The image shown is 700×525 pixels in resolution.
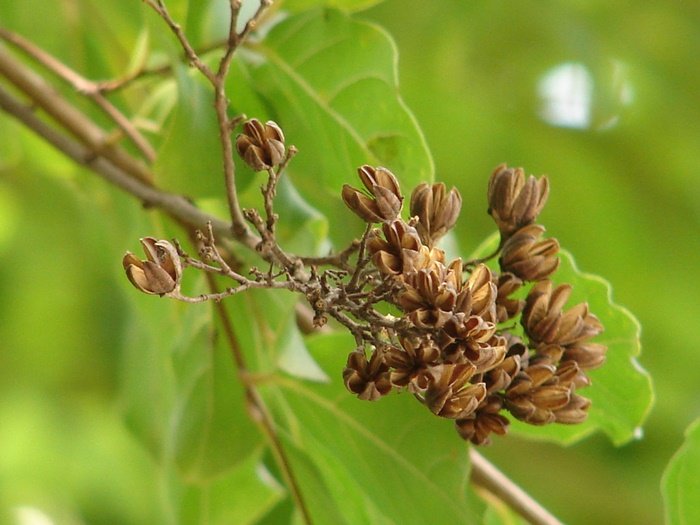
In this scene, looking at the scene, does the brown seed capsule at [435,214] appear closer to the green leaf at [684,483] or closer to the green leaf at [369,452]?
the green leaf at [369,452]

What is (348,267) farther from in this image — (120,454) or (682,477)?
(120,454)

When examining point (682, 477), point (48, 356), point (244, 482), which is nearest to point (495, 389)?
point (682, 477)

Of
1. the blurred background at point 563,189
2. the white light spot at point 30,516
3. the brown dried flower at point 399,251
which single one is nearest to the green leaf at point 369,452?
the brown dried flower at point 399,251

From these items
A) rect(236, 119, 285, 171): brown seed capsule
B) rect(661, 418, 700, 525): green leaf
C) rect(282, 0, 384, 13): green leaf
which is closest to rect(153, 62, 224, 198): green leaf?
rect(282, 0, 384, 13): green leaf

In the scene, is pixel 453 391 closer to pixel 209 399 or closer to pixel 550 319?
pixel 550 319

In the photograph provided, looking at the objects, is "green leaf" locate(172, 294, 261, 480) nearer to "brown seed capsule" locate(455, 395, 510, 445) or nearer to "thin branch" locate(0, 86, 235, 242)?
"thin branch" locate(0, 86, 235, 242)

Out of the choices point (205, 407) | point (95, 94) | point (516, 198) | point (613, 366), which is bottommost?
point (205, 407)

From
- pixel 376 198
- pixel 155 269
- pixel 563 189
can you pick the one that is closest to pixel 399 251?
pixel 376 198
